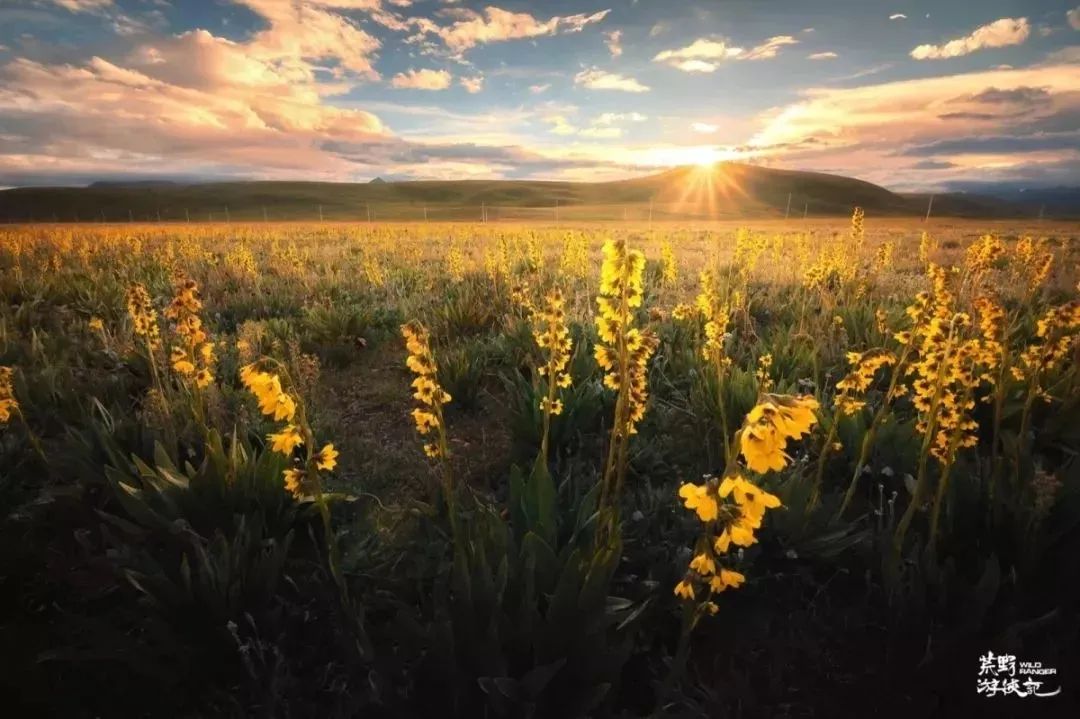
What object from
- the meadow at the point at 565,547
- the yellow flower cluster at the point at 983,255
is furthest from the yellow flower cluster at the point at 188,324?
the yellow flower cluster at the point at 983,255

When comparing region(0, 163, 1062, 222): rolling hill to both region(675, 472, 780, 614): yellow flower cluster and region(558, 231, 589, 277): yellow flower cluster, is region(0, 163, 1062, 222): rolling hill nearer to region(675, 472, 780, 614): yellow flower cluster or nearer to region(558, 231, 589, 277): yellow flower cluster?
region(558, 231, 589, 277): yellow flower cluster

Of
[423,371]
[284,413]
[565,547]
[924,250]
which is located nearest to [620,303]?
[423,371]

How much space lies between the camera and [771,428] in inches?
58.0

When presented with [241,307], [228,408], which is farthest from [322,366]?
[241,307]

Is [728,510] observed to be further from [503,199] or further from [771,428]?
[503,199]

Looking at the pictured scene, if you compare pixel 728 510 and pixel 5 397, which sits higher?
pixel 728 510

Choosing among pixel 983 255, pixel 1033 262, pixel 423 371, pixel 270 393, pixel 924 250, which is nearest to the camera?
pixel 270 393

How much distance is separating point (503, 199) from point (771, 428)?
117606 millimetres

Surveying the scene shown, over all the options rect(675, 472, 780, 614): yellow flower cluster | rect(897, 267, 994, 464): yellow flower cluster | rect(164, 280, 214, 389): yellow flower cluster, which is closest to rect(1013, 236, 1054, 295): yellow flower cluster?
rect(897, 267, 994, 464): yellow flower cluster

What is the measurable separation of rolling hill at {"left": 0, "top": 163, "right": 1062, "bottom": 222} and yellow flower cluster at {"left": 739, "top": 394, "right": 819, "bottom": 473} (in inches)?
3179

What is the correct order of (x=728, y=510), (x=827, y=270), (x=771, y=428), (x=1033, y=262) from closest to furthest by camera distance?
1. (x=771, y=428)
2. (x=728, y=510)
3. (x=827, y=270)
4. (x=1033, y=262)

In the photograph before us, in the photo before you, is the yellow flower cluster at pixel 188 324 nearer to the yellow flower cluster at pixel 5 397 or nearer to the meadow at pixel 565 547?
the meadow at pixel 565 547

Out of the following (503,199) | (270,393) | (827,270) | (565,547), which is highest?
(503,199)

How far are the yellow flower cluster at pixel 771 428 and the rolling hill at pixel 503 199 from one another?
8074cm
